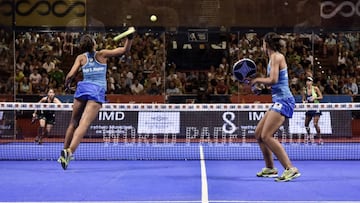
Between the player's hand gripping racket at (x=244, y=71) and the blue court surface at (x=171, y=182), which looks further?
the player's hand gripping racket at (x=244, y=71)

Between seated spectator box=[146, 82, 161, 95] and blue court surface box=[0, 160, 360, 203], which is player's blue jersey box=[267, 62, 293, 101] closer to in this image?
blue court surface box=[0, 160, 360, 203]

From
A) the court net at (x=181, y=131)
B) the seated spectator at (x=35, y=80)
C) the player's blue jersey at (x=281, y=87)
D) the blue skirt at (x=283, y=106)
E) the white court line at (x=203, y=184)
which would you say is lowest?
the white court line at (x=203, y=184)

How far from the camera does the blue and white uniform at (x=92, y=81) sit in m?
9.79

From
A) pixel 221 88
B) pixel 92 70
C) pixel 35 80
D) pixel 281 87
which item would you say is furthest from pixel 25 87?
pixel 281 87

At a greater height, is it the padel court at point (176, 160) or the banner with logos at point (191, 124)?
the banner with logos at point (191, 124)

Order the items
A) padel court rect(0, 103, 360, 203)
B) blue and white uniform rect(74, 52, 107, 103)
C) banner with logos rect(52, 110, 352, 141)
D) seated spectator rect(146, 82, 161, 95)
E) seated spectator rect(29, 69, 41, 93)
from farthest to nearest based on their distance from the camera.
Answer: seated spectator rect(29, 69, 41, 93) → seated spectator rect(146, 82, 161, 95) → banner with logos rect(52, 110, 352, 141) → blue and white uniform rect(74, 52, 107, 103) → padel court rect(0, 103, 360, 203)

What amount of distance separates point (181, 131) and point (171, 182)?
8.28 metres

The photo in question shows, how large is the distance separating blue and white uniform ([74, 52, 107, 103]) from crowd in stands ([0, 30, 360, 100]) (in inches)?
400

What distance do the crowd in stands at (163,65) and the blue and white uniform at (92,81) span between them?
400 inches

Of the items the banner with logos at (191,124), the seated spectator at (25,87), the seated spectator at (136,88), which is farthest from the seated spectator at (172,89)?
the seated spectator at (25,87)

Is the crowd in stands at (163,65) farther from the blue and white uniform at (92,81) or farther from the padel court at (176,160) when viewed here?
the blue and white uniform at (92,81)

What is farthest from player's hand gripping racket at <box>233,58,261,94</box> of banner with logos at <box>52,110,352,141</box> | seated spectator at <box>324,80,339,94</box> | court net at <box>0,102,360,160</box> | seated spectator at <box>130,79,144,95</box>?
seated spectator at <box>324,80,339,94</box>

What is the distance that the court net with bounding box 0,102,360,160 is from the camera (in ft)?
50.5

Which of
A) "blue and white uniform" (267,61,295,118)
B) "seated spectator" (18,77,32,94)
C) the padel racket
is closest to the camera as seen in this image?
"blue and white uniform" (267,61,295,118)
